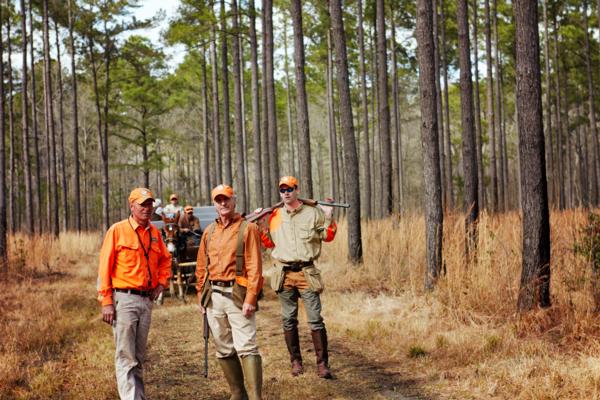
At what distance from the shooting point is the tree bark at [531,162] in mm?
7723

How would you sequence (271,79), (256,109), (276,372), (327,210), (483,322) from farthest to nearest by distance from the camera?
1. (256,109)
2. (271,79)
3. (483,322)
4. (327,210)
5. (276,372)

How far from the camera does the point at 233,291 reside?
17.5ft

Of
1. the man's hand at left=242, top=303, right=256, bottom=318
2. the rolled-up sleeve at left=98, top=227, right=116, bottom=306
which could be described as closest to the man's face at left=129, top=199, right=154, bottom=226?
the rolled-up sleeve at left=98, top=227, right=116, bottom=306

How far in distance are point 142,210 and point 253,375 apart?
→ 1.73 meters

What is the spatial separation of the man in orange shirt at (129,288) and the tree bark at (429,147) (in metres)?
5.92

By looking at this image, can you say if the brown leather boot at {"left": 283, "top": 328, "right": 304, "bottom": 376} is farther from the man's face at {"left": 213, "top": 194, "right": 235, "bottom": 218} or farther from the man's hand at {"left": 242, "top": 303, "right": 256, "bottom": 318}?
the man's face at {"left": 213, "top": 194, "right": 235, "bottom": 218}

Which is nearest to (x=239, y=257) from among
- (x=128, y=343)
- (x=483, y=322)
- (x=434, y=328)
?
(x=128, y=343)

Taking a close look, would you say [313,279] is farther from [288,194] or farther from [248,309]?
[248,309]

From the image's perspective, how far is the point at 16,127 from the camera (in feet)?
135

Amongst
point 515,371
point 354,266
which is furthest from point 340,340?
point 354,266

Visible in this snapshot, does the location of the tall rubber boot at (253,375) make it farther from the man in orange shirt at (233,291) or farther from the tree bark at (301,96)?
the tree bark at (301,96)

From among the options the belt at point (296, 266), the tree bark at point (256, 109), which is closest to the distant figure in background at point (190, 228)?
the belt at point (296, 266)

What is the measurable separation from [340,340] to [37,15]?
88.5 feet

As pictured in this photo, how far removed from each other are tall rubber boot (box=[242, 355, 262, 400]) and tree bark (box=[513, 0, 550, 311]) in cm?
399
